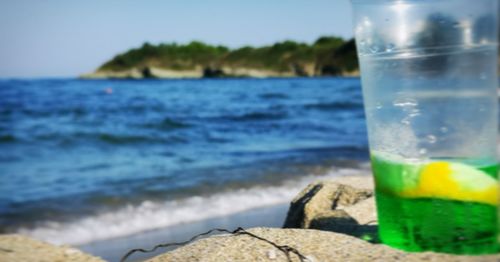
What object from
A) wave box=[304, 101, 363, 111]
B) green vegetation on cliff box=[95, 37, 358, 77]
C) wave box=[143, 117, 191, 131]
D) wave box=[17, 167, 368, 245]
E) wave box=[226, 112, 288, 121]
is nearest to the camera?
wave box=[17, 167, 368, 245]

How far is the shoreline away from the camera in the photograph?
3914 mm

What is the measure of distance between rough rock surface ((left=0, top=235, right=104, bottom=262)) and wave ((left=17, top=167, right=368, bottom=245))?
6.44 feet

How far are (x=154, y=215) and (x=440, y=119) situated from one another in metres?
3.65

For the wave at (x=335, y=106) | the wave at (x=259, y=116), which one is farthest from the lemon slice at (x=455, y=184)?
the wave at (x=335, y=106)

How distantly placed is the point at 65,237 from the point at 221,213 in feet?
4.71

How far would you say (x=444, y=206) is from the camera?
1615mm

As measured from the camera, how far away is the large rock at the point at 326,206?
2.52 metres

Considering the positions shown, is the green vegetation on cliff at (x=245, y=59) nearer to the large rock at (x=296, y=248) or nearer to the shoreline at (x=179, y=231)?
the shoreline at (x=179, y=231)

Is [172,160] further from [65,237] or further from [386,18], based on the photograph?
[386,18]

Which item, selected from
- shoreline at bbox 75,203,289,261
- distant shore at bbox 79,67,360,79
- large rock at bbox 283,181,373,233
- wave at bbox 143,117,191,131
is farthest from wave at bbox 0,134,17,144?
distant shore at bbox 79,67,360,79

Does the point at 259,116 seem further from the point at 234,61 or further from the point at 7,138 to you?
the point at 234,61

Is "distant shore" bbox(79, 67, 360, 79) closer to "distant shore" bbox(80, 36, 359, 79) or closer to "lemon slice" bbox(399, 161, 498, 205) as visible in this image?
"distant shore" bbox(80, 36, 359, 79)

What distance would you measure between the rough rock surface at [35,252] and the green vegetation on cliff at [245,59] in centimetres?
5400

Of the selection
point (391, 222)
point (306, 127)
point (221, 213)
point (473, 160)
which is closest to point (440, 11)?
point (473, 160)
